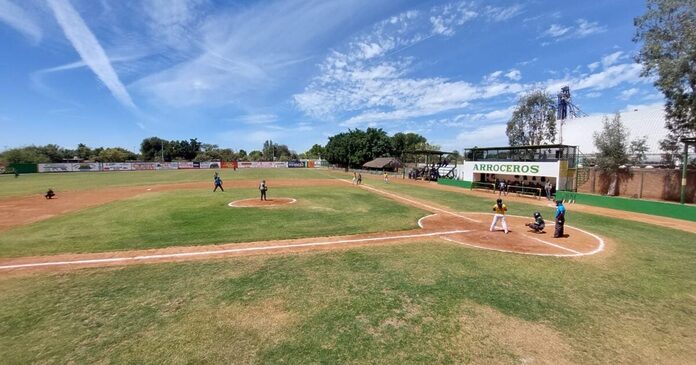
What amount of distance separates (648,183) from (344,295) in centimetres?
3475

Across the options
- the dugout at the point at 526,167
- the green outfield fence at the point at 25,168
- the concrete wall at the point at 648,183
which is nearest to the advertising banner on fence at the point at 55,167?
the green outfield fence at the point at 25,168

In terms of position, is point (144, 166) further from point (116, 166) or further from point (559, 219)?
point (559, 219)

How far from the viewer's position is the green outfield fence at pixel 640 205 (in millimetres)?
17797

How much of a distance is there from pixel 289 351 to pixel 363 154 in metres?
76.0

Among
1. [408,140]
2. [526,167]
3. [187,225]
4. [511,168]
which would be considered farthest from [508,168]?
[408,140]

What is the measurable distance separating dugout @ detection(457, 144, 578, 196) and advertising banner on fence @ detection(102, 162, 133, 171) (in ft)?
289

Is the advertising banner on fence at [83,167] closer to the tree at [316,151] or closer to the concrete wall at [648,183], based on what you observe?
the tree at [316,151]

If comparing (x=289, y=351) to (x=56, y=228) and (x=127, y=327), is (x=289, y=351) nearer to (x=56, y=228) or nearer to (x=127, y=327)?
(x=127, y=327)

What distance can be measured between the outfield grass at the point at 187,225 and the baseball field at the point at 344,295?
167 millimetres

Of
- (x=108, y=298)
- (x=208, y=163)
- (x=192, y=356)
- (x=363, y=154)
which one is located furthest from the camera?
(x=208, y=163)

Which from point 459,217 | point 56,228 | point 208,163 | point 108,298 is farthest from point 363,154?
point 108,298

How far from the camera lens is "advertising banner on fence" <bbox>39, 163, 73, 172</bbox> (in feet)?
235

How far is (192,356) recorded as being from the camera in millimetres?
4875

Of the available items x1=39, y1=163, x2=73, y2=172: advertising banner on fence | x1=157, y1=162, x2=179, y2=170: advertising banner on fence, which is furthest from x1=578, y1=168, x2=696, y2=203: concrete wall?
x1=39, y1=163, x2=73, y2=172: advertising banner on fence
